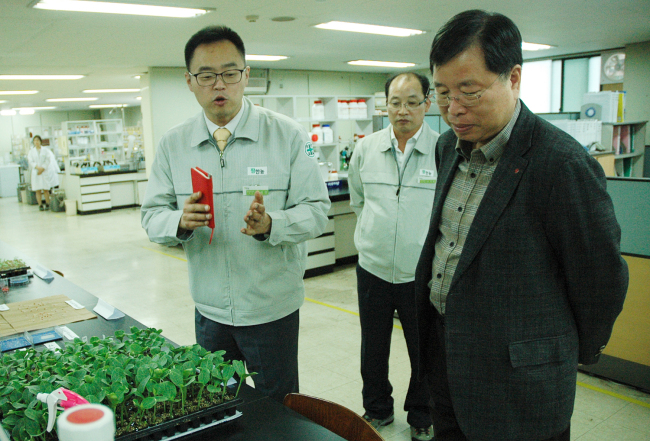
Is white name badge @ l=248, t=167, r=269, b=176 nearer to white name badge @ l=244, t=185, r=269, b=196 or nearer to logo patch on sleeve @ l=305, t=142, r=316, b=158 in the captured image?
white name badge @ l=244, t=185, r=269, b=196

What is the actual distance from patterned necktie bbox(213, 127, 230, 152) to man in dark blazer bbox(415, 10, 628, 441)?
2.68 ft

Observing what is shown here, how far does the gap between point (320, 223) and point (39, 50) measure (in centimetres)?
600

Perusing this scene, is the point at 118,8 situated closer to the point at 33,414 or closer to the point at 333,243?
the point at 333,243

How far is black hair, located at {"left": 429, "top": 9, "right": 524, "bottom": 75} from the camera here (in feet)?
3.85

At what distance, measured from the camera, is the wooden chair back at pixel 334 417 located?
1.20m

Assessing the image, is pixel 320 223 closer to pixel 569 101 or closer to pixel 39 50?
pixel 39 50

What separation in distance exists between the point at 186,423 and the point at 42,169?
1204 cm

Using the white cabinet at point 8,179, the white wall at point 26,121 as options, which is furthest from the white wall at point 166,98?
the white wall at point 26,121

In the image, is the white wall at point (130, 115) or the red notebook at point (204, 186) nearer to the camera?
the red notebook at point (204, 186)

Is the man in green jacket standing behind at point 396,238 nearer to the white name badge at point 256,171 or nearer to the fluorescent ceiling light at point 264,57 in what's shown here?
the white name badge at point 256,171

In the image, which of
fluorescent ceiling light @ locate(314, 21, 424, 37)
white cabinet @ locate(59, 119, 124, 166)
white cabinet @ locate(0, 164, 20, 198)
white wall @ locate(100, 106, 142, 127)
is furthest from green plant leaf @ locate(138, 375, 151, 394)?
white wall @ locate(100, 106, 142, 127)

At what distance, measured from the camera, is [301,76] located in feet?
34.9

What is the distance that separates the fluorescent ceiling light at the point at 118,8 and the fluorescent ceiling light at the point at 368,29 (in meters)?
1.60

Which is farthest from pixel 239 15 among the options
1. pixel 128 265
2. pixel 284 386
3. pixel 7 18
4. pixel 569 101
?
pixel 569 101
